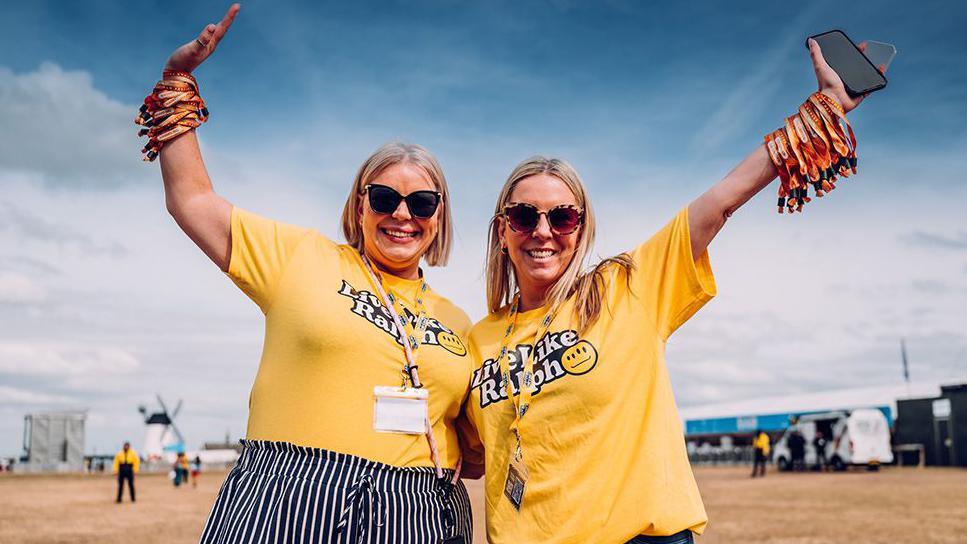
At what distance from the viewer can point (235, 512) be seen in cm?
280

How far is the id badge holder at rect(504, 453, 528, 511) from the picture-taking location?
9.24ft

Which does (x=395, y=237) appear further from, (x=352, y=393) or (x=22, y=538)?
(x=22, y=538)

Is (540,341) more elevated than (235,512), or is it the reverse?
(540,341)

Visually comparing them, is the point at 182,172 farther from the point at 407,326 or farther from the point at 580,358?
the point at 580,358

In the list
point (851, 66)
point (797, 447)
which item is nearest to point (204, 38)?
point (851, 66)

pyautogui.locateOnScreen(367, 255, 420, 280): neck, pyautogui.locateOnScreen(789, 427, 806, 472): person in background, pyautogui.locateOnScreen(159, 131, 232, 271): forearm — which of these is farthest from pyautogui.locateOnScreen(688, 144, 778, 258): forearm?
pyautogui.locateOnScreen(789, 427, 806, 472): person in background

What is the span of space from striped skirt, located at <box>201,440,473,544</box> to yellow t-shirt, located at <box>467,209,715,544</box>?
0.33m

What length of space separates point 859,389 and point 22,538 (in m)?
60.7

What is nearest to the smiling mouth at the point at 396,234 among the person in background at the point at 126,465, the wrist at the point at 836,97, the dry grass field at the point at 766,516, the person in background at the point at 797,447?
the wrist at the point at 836,97

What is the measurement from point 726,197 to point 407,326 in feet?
4.34

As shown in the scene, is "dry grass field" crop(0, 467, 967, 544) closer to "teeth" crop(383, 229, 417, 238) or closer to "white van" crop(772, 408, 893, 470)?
"white van" crop(772, 408, 893, 470)

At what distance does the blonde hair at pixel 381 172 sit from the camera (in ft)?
11.1

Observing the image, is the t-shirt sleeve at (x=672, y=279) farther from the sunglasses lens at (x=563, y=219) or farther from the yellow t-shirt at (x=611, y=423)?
the sunglasses lens at (x=563, y=219)

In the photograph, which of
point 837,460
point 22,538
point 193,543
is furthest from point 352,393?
point 837,460
